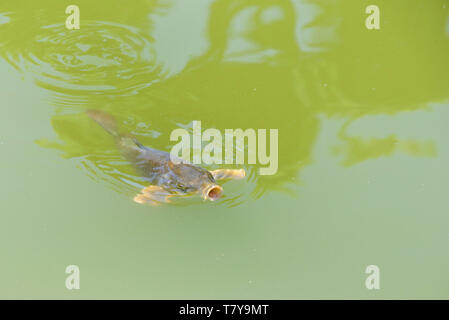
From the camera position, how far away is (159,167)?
12.0 ft

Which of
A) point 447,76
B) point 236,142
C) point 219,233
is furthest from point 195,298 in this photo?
point 447,76

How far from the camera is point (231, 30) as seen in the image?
4375 mm

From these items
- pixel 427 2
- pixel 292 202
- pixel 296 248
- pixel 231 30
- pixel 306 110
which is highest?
pixel 427 2

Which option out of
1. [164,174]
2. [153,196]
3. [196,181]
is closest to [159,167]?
[164,174]

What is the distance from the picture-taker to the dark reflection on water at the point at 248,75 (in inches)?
151

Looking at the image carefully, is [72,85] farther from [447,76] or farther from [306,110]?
[447,76]

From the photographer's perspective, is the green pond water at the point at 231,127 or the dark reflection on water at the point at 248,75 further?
the dark reflection on water at the point at 248,75

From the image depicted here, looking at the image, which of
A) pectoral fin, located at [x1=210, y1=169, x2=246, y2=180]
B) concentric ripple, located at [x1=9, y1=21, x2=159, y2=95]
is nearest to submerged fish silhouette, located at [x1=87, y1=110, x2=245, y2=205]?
pectoral fin, located at [x1=210, y1=169, x2=246, y2=180]

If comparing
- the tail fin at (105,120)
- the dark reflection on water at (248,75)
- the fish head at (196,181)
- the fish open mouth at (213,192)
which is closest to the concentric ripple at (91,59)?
the dark reflection on water at (248,75)

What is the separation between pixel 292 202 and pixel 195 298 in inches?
39.4

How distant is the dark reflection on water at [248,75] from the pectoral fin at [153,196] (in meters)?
0.10

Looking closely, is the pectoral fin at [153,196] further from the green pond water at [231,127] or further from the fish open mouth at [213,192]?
the fish open mouth at [213,192]

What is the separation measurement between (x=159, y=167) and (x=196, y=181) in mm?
357

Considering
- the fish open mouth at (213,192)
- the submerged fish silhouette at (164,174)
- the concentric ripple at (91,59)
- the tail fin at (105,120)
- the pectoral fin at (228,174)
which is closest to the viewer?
the fish open mouth at (213,192)
